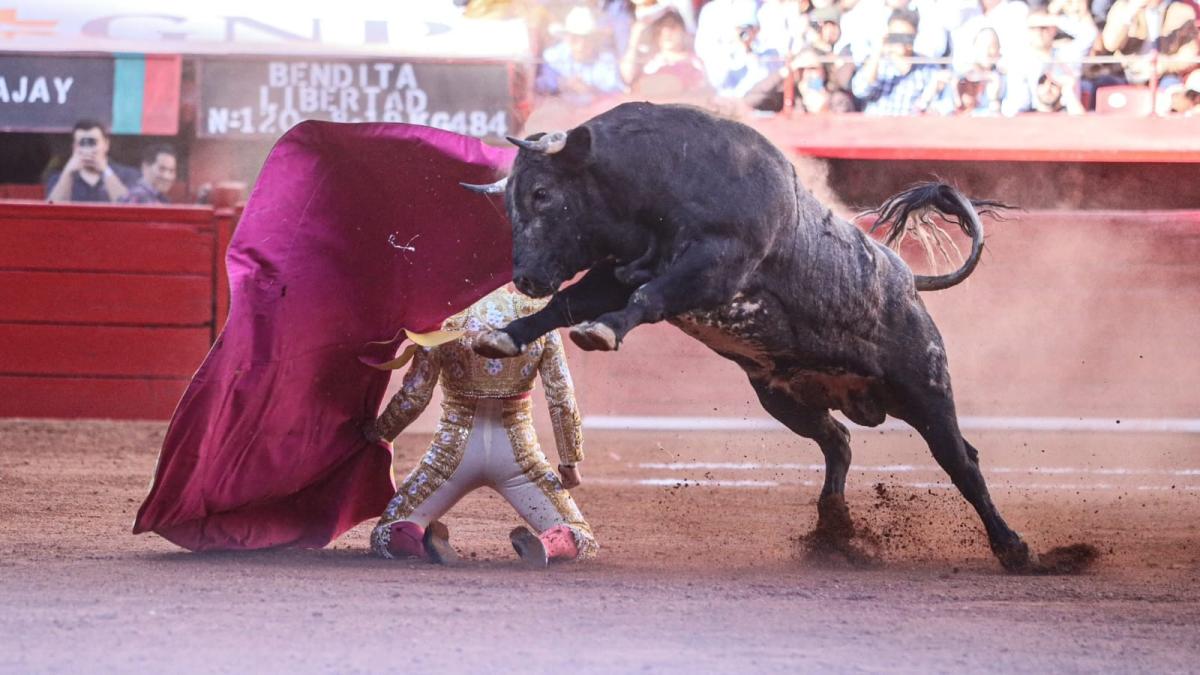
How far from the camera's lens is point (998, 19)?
10.1 meters

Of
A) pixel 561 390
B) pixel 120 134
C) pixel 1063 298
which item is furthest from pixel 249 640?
pixel 120 134

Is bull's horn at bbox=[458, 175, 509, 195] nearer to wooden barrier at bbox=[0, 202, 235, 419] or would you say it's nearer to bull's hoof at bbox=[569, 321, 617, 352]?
bull's hoof at bbox=[569, 321, 617, 352]

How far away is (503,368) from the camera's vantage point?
4477mm

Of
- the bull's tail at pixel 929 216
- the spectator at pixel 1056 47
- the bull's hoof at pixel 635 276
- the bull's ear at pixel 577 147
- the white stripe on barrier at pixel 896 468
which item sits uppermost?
the spectator at pixel 1056 47

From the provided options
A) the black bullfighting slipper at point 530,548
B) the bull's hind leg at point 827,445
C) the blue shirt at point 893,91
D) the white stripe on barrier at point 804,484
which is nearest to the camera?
the black bullfighting slipper at point 530,548

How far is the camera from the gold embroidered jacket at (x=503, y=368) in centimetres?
446

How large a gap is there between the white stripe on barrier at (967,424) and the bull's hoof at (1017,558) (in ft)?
14.7

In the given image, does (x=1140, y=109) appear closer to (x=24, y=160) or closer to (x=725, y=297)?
(x=725, y=297)

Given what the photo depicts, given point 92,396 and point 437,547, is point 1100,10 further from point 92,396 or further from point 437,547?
point 437,547

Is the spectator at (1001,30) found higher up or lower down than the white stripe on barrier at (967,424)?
higher up

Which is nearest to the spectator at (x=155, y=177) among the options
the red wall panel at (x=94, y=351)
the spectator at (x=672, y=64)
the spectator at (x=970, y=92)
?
the red wall panel at (x=94, y=351)

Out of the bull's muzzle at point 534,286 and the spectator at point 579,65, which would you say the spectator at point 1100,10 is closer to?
the spectator at point 579,65

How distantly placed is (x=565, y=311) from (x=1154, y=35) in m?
7.39

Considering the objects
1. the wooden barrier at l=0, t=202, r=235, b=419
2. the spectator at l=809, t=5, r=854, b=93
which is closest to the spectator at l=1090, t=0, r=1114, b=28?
the spectator at l=809, t=5, r=854, b=93
